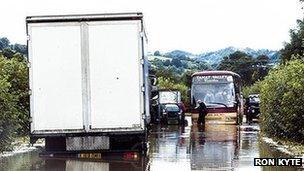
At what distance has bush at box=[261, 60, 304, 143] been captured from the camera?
1930 cm

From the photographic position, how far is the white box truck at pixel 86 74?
623 inches

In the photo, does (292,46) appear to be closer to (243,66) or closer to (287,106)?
(287,106)

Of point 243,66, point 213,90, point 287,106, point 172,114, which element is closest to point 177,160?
point 287,106

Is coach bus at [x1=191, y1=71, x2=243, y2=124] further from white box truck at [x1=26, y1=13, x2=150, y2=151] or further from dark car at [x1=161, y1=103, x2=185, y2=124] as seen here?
white box truck at [x1=26, y1=13, x2=150, y2=151]

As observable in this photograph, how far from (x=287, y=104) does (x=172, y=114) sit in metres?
19.2

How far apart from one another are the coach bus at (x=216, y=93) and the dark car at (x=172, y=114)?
1974 mm

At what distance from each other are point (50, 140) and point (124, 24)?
370 cm

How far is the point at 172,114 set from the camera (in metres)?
38.9

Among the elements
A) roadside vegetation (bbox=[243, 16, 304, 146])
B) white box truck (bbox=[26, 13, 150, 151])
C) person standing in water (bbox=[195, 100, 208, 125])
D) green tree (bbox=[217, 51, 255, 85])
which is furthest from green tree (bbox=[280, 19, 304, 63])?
green tree (bbox=[217, 51, 255, 85])

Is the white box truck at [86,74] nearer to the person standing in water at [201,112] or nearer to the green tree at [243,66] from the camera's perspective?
the person standing in water at [201,112]

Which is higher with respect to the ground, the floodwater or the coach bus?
the coach bus

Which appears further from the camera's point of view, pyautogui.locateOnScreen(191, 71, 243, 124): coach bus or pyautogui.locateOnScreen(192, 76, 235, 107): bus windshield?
pyautogui.locateOnScreen(192, 76, 235, 107): bus windshield

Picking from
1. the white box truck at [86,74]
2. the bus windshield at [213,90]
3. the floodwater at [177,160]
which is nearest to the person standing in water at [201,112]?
the bus windshield at [213,90]

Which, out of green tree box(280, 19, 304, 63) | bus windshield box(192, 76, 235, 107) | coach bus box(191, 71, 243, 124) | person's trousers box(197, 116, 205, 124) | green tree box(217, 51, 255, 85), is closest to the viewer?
person's trousers box(197, 116, 205, 124)
